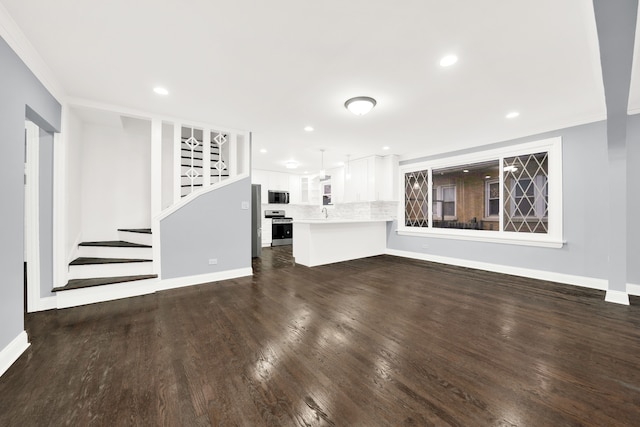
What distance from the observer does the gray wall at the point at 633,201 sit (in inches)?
133

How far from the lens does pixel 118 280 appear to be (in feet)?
10.6

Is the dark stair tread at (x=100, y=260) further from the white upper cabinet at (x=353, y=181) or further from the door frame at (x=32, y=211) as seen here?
the white upper cabinet at (x=353, y=181)

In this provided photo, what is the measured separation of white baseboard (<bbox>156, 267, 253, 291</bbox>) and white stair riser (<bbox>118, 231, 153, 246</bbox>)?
650mm

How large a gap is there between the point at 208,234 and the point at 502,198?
17.8ft

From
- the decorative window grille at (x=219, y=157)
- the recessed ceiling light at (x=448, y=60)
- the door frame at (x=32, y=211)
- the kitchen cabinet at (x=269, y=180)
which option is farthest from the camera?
the kitchen cabinet at (x=269, y=180)

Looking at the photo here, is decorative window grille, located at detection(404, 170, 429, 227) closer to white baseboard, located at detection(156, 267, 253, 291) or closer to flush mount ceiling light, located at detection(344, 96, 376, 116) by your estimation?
flush mount ceiling light, located at detection(344, 96, 376, 116)

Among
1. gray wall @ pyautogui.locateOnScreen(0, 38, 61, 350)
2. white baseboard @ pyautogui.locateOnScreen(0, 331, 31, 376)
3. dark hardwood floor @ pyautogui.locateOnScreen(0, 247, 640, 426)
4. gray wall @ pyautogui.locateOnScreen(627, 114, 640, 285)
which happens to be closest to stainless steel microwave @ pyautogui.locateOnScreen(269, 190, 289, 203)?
dark hardwood floor @ pyautogui.locateOnScreen(0, 247, 640, 426)

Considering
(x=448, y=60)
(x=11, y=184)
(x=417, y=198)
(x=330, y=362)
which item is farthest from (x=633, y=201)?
(x=11, y=184)

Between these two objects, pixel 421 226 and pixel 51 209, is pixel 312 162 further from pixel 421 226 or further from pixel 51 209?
pixel 51 209

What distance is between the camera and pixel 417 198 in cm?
616

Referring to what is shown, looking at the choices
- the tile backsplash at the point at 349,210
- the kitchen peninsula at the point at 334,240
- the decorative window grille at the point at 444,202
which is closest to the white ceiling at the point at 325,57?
the decorative window grille at the point at 444,202

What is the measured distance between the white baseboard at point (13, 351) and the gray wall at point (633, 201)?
687cm

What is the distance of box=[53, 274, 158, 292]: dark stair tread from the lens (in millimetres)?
2949

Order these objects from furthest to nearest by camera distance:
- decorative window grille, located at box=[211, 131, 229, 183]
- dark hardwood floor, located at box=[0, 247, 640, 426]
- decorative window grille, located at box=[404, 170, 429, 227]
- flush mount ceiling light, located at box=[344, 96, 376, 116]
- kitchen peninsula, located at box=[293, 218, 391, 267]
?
1. decorative window grille, located at box=[404, 170, 429, 227]
2. kitchen peninsula, located at box=[293, 218, 391, 267]
3. decorative window grille, located at box=[211, 131, 229, 183]
4. flush mount ceiling light, located at box=[344, 96, 376, 116]
5. dark hardwood floor, located at box=[0, 247, 640, 426]
